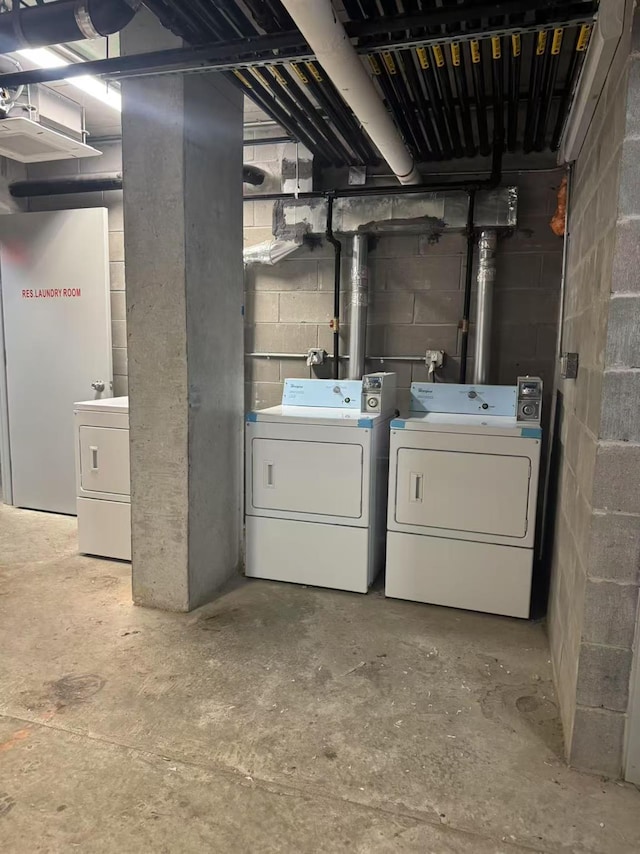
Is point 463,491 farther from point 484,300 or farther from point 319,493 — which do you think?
point 484,300

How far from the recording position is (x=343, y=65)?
2057 mm

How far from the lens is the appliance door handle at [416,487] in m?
2.90

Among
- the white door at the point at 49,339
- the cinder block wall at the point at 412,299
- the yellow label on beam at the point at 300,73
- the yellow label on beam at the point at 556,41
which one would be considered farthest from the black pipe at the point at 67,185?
the yellow label on beam at the point at 556,41

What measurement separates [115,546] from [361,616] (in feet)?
5.24

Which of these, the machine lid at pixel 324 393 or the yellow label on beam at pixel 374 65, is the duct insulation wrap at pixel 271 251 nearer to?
the machine lid at pixel 324 393

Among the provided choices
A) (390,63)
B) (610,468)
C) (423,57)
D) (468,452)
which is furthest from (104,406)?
(610,468)

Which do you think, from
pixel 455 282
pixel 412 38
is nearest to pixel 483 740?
pixel 412 38

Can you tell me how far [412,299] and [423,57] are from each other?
160cm

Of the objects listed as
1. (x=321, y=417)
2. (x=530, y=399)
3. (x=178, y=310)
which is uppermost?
(x=178, y=310)

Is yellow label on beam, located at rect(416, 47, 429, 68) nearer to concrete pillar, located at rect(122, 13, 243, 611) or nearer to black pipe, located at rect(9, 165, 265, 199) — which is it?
concrete pillar, located at rect(122, 13, 243, 611)

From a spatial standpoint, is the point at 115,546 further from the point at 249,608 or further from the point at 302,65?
the point at 302,65

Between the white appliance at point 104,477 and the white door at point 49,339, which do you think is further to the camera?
the white door at point 49,339

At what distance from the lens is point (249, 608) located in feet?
9.55

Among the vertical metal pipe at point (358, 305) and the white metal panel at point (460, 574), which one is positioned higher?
the vertical metal pipe at point (358, 305)
